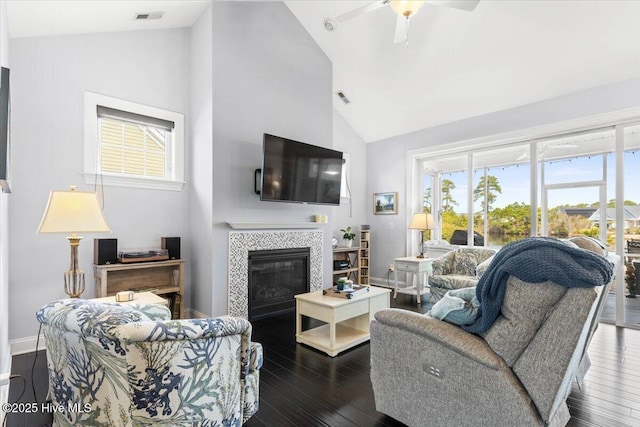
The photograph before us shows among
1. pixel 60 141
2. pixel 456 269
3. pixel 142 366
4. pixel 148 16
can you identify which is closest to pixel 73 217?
pixel 142 366

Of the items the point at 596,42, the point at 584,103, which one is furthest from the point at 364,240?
the point at 596,42

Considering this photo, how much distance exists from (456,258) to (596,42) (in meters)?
2.83

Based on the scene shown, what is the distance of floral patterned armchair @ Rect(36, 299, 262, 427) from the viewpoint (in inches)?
52.1

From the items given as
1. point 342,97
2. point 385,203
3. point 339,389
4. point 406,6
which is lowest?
Result: point 339,389

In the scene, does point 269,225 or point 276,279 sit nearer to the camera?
point 269,225

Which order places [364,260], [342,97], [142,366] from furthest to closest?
[364,260]
[342,97]
[142,366]

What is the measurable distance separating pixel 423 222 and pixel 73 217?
4.35 m

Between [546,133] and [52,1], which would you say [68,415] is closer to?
[52,1]

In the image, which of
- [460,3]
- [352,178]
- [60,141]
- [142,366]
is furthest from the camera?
[352,178]

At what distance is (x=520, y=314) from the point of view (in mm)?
1447

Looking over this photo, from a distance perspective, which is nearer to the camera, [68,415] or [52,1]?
[68,415]

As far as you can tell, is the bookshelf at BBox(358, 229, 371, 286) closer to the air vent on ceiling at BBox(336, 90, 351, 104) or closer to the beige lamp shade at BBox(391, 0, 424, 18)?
the air vent on ceiling at BBox(336, 90, 351, 104)

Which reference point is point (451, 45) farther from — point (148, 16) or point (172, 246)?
point (172, 246)

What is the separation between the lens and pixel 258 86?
161 inches
